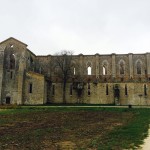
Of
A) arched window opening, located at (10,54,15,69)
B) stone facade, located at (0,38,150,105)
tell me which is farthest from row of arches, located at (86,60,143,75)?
arched window opening, located at (10,54,15,69)

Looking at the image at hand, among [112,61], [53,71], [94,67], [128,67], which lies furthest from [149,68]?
[53,71]

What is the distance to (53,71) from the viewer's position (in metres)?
53.4

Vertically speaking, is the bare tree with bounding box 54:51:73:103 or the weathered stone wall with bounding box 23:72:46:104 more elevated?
the bare tree with bounding box 54:51:73:103

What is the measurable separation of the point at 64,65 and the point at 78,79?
4288 mm

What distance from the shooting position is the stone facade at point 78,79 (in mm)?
42344

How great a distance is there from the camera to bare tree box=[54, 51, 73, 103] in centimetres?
4966

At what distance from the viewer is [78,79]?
167 ft

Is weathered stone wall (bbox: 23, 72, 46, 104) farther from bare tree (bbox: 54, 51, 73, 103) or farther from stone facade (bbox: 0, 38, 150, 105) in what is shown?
bare tree (bbox: 54, 51, 73, 103)

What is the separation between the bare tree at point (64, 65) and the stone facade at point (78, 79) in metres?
0.85

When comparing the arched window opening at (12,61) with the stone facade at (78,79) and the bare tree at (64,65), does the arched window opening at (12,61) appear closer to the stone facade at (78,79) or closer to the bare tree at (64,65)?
the stone facade at (78,79)

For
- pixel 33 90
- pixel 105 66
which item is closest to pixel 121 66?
pixel 105 66

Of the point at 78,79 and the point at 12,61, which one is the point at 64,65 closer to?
the point at 78,79

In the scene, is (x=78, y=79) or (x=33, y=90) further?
(x=78, y=79)

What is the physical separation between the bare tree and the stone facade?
0.85m
